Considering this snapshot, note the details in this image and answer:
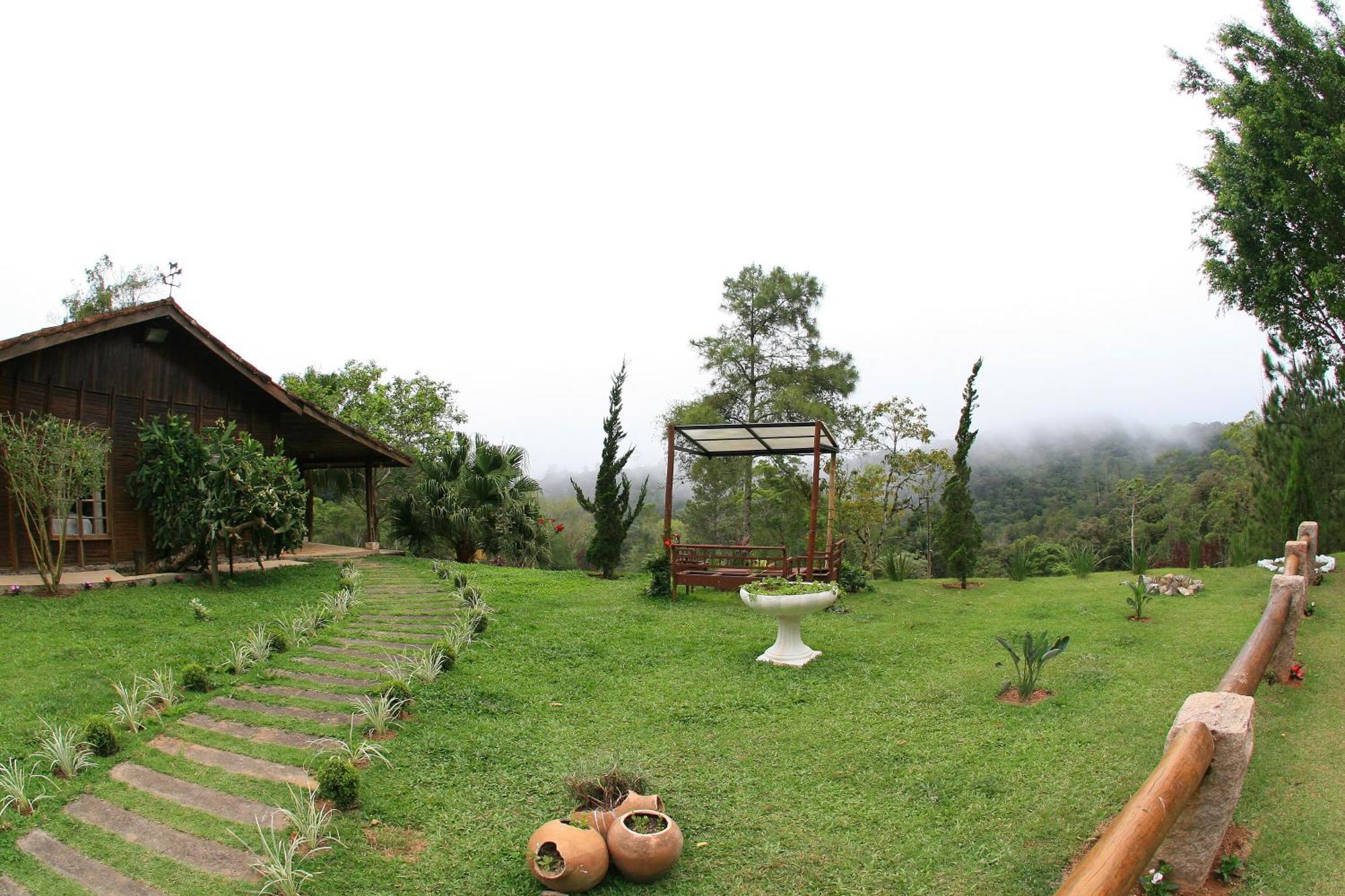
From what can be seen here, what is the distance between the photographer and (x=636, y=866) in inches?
147

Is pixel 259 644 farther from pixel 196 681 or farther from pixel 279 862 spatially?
pixel 279 862

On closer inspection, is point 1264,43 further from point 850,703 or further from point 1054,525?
point 1054,525

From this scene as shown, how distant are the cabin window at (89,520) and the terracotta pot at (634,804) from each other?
10.1m

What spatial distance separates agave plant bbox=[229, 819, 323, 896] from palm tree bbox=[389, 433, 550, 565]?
12.0m

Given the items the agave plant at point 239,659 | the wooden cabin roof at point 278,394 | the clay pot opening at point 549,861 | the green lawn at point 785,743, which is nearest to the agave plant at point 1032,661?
the green lawn at point 785,743

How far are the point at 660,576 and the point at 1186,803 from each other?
29.9ft

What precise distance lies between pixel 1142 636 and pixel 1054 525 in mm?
28671

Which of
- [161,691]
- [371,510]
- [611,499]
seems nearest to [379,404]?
[371,510]

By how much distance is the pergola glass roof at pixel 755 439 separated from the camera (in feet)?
39.5

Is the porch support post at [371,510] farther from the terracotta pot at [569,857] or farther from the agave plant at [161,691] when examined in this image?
the terracotta pot at [569,857]

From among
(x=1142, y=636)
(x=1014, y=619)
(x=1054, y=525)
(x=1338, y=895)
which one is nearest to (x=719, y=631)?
(x=1014, y=619)

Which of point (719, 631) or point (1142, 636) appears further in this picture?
point (719, 631)

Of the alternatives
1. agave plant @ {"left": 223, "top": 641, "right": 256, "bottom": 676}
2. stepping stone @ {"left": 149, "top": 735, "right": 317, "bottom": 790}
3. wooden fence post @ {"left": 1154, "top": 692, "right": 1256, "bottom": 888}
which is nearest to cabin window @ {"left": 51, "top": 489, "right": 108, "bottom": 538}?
agave plant @ {"left": 223, "top": 641, "right": 256, "bottom": 676}

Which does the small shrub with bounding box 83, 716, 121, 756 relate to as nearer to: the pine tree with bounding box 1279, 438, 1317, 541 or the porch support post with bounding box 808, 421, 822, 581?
the porch support post with bounding box 808, 421, 822, 581
